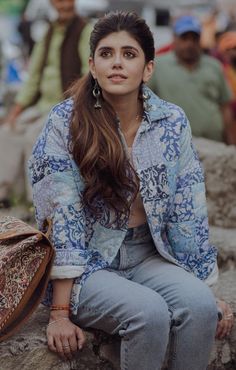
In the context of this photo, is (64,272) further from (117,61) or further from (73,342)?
(117,61)

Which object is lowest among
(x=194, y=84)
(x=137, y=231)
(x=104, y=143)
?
(x=194, y=84)

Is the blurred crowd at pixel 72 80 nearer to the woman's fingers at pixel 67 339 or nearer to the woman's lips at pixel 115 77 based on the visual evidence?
the woman's lips at pixel 115 77

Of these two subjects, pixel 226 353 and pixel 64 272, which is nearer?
pixel 64 272

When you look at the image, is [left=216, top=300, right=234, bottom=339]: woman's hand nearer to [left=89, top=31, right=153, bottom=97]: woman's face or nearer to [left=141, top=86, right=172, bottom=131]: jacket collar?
[left=141, top=86, right=172, bottom=131]: jacket collar

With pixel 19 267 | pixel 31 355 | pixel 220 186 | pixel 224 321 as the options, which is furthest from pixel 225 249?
pixel 19 267

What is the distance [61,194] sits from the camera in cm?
310

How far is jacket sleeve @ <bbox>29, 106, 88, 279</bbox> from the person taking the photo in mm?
3061

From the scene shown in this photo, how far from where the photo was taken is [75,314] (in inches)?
121

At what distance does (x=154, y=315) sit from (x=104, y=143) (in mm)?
650

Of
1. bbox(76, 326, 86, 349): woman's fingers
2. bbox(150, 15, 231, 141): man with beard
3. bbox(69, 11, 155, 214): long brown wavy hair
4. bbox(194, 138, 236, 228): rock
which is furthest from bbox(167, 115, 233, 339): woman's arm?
bbox(150, 15, 231, 141): man with beard

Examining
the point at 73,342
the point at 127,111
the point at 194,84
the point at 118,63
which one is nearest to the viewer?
the point at 73,342

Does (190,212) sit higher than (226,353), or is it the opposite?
(190,212)

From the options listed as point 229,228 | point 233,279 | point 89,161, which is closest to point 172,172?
point 89,161

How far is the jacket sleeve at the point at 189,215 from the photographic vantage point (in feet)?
10.6
